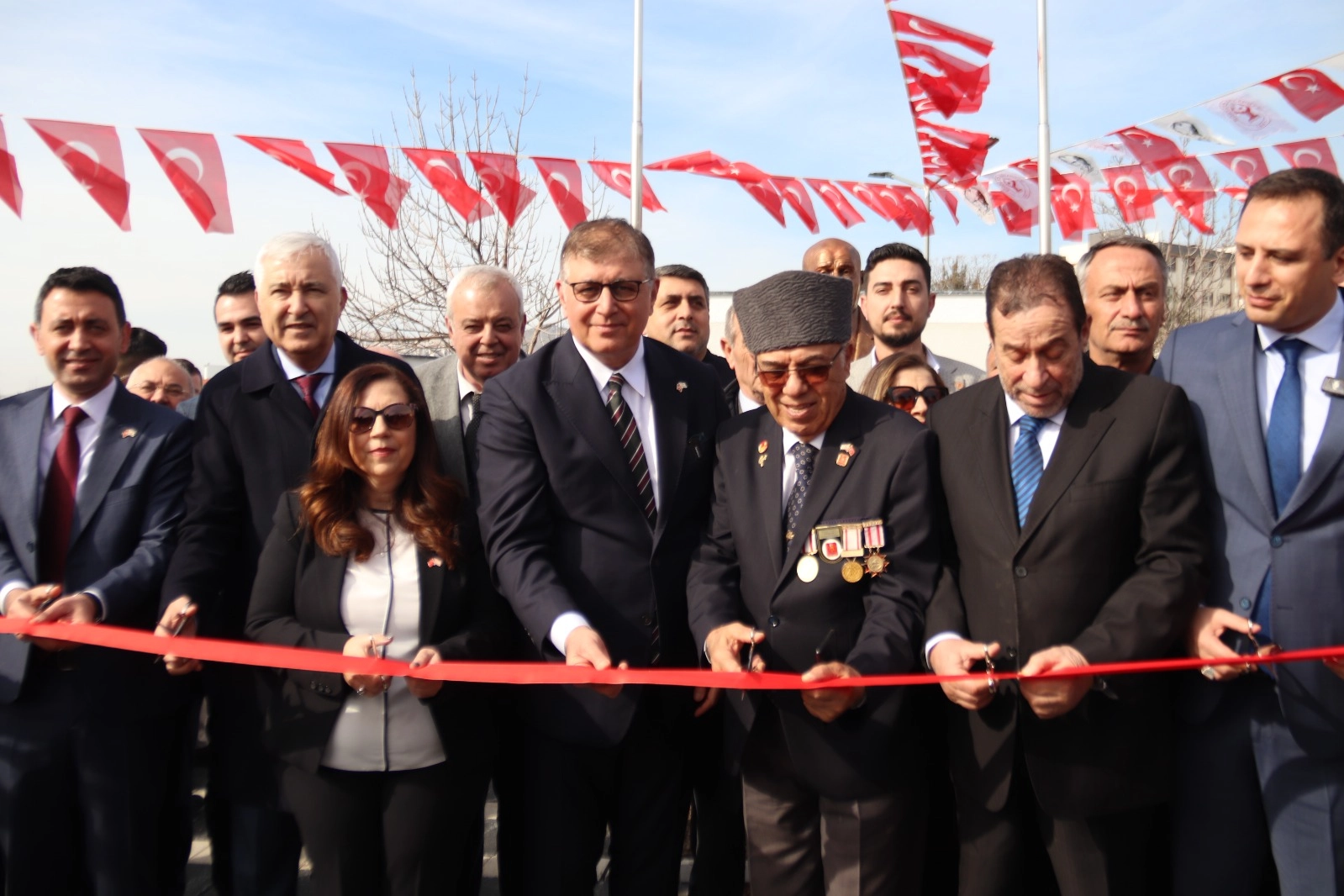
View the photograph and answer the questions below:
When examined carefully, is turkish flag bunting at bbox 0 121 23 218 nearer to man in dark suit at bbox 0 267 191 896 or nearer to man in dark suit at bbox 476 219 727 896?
man in dark suit at bbox 0 267 191 896

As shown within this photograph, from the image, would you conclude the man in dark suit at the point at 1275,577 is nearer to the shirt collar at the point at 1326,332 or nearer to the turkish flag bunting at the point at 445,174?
the shirt collar at the point at 1326,332

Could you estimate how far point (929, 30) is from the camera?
9883 mm

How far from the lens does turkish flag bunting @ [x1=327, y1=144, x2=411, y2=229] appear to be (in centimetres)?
902

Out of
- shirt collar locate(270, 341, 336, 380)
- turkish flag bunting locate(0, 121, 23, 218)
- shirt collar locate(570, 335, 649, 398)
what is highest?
turkish flag bunting locate(0, 121, 23, 218)

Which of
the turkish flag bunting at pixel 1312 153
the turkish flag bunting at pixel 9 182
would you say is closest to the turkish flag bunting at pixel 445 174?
the turkish flag bunting at pixel 9 182

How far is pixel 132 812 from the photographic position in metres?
3.34

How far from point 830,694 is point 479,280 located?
2664mm

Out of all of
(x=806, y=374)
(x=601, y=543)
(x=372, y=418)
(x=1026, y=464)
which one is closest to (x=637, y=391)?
(x=601, y=543)

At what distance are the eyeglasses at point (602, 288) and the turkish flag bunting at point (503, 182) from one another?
23.8ft

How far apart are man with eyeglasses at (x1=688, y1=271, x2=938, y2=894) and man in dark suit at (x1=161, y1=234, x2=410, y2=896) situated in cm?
146

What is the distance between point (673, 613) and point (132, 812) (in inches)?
79.1

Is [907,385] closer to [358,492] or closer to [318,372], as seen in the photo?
[358,492]

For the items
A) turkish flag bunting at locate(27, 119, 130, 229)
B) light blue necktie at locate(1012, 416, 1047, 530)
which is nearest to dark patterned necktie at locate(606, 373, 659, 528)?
light blue necktie at locate(1012, 416, 1047, 530)

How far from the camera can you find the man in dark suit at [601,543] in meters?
3.03
